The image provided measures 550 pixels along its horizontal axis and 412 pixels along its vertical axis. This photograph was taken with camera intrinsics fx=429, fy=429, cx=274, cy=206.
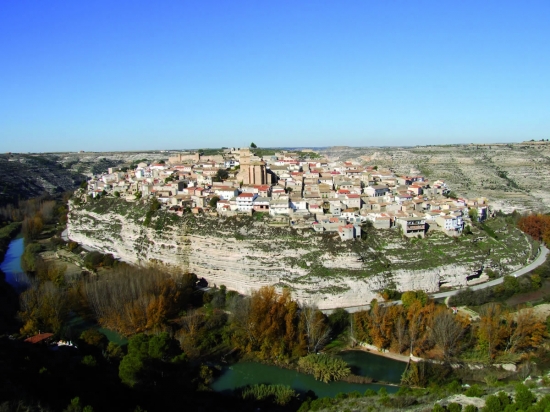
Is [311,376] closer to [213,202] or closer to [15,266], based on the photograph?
[213,202]

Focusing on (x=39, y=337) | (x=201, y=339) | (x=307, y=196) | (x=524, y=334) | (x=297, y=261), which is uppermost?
(x=307, y=196)

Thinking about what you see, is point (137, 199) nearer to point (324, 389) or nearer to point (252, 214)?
point (252, 214)

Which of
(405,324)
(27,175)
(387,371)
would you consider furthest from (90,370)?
(27,175)

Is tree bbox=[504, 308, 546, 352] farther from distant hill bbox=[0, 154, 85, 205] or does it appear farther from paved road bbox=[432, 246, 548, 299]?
distant hill bbox=[0, 154, 85, 205]

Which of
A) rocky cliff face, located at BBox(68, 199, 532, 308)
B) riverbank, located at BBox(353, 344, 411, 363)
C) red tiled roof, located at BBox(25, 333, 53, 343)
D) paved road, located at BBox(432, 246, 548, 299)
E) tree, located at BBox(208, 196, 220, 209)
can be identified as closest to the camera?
red tiled roof, located at BBox(25, 333, 53, 343)

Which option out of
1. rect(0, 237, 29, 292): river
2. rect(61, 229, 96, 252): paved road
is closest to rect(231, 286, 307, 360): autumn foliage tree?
rect(0, 237, 29, 292): river

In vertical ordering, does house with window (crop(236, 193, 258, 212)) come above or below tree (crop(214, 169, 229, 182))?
below

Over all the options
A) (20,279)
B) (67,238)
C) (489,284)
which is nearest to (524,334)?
(489,284)
